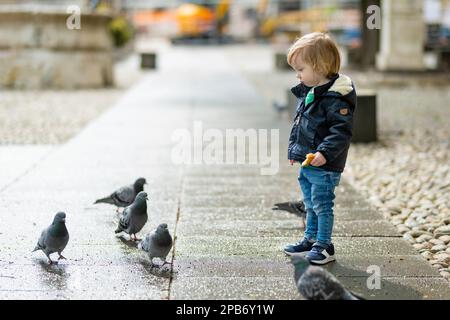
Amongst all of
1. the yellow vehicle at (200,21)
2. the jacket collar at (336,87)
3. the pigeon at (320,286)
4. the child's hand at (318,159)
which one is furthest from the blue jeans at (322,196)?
the yellow vehicle at (200,21)

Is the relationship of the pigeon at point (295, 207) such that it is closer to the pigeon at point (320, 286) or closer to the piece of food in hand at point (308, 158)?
the piece of food in hand at point (308, 158)

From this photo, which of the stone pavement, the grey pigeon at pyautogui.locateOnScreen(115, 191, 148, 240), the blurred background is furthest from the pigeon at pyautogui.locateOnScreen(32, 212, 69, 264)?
the blurred background

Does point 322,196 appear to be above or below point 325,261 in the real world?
above

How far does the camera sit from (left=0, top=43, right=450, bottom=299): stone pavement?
4.00m

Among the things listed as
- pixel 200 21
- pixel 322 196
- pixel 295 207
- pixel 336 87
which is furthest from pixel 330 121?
pixel 200 21

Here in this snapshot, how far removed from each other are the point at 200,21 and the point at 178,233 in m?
37.3

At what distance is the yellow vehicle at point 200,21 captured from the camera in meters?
40.9

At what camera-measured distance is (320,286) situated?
3475 millimetres

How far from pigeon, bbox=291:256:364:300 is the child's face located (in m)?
1.16

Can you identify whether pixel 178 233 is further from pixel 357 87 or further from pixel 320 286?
pixel 357 87

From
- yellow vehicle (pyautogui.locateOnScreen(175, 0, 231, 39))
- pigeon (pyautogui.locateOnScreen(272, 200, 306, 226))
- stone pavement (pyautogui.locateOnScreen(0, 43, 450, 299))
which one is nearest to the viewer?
stone pavement (pyautogui.locateOnScreen(0, 43, 450, 299))

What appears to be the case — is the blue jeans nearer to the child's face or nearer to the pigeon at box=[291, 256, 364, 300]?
the child's face

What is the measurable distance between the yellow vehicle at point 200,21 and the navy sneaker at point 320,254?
36127 mm
